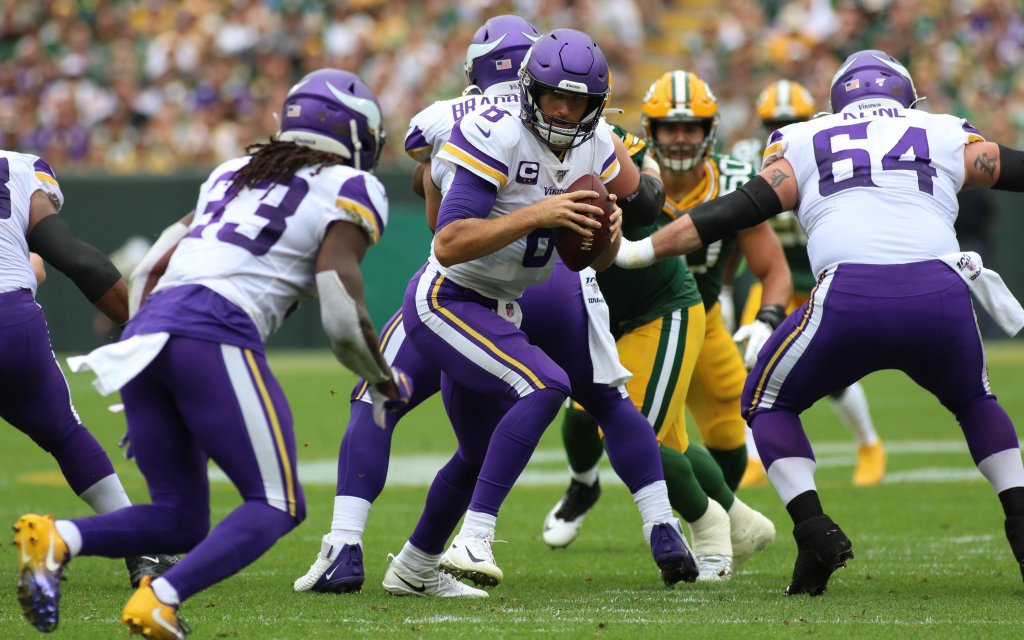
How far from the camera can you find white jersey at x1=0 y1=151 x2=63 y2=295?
4.58m

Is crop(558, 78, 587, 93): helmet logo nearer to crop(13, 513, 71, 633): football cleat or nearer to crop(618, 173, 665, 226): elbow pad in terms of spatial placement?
crop(618, 173, 665, 226): elbow pad

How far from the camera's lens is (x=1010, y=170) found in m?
4.64

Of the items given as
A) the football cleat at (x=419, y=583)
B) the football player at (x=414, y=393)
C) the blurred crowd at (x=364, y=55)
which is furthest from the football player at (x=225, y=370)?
the blurred crowd at (x=364, y=55)

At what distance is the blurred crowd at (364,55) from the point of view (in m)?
15.3

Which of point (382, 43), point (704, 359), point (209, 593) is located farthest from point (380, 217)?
point (382, 43)

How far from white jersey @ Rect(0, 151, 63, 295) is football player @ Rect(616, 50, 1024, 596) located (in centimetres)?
189

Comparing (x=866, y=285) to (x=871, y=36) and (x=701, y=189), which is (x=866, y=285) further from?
(x=871, y=36)

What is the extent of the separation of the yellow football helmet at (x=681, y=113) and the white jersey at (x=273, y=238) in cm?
241

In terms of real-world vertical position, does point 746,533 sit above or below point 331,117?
below

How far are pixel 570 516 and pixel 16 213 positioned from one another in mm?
2648

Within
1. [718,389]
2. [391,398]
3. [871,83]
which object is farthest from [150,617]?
[718,389]

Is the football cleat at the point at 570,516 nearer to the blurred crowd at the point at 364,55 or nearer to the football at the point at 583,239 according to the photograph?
the football at the point at 583,239

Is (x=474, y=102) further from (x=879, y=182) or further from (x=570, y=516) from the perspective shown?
(x=570, y=516)

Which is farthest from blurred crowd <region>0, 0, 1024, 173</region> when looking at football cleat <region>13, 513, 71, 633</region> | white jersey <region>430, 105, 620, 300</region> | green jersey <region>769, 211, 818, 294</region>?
football cleat <region>13, 513, 71, 633</region>
